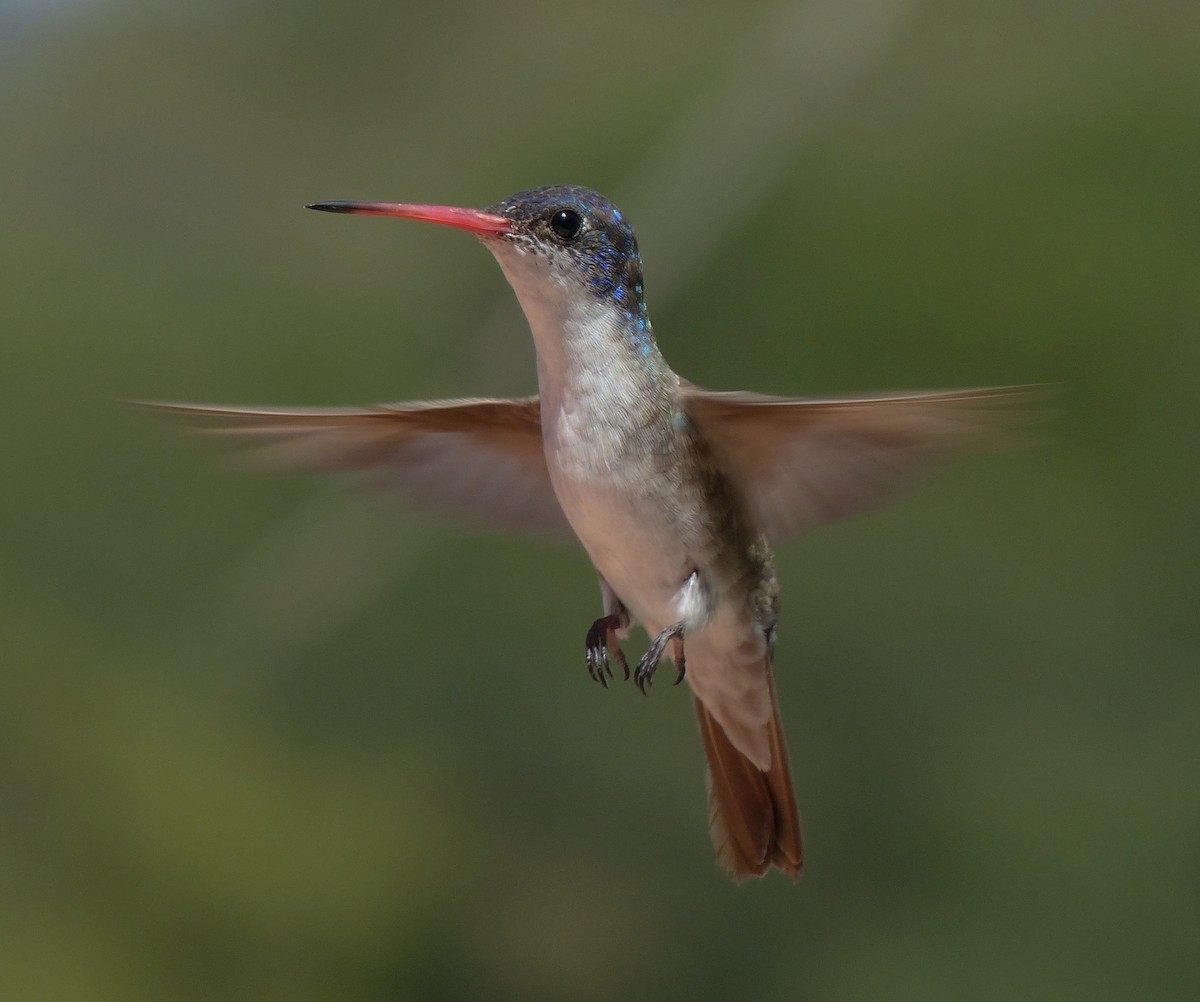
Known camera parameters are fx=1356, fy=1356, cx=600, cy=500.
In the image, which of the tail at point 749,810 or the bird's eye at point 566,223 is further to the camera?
the tail at point 749,810

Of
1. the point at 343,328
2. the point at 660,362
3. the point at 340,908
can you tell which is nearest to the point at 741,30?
the point at 343,328

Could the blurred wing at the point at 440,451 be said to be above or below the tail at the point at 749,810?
above

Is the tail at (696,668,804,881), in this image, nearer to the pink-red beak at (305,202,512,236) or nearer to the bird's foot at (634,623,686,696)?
the bird's foot at (634,623,686,696)

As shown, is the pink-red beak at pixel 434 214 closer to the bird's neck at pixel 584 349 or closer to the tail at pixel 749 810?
the bird's neck at pixel 584 349

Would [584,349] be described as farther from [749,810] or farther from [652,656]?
[749,810]

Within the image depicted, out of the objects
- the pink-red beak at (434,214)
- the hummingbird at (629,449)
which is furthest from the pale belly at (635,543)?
the pink-red beak at (434,214)

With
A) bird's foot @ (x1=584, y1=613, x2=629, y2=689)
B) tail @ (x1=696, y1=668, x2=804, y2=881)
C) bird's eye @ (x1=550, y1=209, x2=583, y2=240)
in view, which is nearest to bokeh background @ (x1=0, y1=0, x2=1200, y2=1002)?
tail @ (x1=696, y1=668, x2=804, y2=881)

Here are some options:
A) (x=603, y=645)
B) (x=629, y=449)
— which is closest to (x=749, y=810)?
(x=603, y=645)
